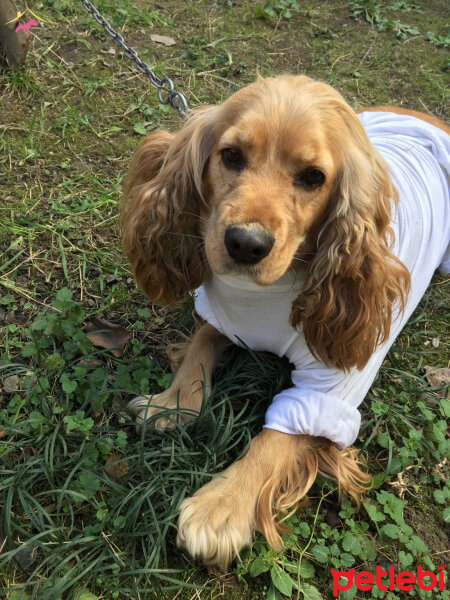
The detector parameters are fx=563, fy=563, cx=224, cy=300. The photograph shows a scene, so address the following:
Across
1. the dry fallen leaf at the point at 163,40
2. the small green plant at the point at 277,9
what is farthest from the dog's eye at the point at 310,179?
the small green plant at the point at 277,9

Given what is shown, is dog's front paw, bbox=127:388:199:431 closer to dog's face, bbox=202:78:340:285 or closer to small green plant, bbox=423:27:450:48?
dog's face, bbox=202:78:340:285

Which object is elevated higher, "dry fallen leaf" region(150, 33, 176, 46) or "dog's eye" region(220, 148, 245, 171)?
"dog's eye" region(220, 148, 245, 171)

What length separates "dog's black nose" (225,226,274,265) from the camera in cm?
172

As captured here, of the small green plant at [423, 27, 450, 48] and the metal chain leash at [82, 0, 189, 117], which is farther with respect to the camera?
the small green plant at [423, 27, 450, 48]

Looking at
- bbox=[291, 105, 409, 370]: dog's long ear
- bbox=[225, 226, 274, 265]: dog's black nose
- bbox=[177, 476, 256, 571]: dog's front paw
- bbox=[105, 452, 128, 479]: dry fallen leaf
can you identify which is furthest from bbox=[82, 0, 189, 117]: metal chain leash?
bbox=[177, 476, 256, 571]: dog's front paw

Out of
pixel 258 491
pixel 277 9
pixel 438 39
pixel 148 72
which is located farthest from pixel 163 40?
pixel 258 491

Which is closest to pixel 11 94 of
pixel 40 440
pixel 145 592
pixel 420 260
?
pixel 40 440

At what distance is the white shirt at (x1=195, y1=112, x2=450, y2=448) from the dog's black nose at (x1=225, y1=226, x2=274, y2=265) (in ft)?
0.43

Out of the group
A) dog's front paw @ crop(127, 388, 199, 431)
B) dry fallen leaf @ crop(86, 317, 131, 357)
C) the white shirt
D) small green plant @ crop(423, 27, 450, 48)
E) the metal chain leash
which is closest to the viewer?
the white shirt

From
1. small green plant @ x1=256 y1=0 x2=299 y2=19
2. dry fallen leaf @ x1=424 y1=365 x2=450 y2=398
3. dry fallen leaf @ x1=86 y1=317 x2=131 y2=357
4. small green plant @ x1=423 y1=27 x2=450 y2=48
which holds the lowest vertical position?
dry fallen leaf @ x1=424 y1=365 x2=450 y2=398

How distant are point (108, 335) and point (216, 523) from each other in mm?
1052

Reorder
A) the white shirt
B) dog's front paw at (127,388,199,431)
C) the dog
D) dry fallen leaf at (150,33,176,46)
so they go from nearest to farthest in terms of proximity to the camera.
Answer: the dog
the white shirt
dog's front paw at (127,388,199,431)
dry fallen leaf at (150,33,176,46)

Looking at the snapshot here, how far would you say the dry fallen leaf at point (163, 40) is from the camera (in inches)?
178

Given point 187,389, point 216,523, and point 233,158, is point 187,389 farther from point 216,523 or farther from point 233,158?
point 233,158
